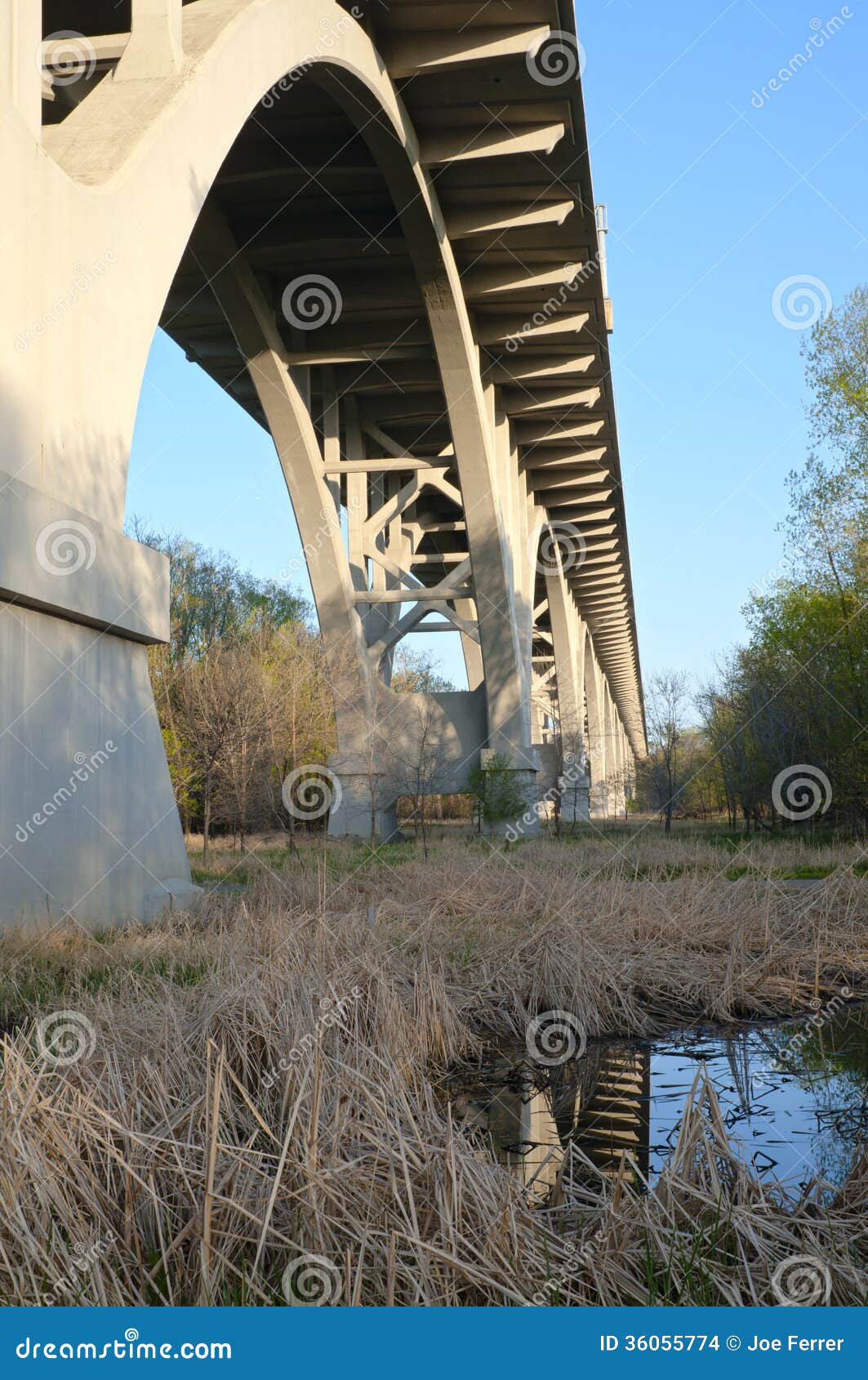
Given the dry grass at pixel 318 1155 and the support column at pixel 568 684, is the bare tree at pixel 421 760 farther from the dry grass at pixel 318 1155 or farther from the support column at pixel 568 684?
the dry grass at pixel 318 1155

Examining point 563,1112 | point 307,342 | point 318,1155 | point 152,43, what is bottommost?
point 563,1112

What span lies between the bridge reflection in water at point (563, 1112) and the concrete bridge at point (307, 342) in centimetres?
289

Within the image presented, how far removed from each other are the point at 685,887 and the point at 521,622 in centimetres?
1604

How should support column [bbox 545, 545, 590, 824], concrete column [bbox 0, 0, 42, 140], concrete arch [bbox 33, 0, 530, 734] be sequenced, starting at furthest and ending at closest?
1. support column [bbox 545, 545, 590, 824]
2. concrete arch [bbox 33, 0, 530, 734]
3. concrete column [bbox 0, 0, 42, 140]

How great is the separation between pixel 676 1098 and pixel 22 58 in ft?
21.7

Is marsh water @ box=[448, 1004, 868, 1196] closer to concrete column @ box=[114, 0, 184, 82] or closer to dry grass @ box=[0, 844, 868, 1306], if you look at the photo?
dry grass @ box=[0, 844, 868, 1306]

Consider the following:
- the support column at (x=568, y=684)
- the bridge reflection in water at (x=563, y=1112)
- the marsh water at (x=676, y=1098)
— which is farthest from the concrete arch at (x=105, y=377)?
the support column at (x=568, y=684)

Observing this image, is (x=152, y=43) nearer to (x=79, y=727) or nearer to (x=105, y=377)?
(x=105, y=377)

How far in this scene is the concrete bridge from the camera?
263 inches

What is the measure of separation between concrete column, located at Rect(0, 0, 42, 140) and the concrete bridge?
17 millimetres

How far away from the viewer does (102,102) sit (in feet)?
26.7

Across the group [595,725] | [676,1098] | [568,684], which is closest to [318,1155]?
[676,1098]

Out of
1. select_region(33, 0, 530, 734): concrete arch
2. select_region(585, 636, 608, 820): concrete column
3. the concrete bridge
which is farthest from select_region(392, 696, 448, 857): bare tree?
select_region(585, 636, 608, 820): concrete column

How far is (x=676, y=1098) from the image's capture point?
4.80 metres
